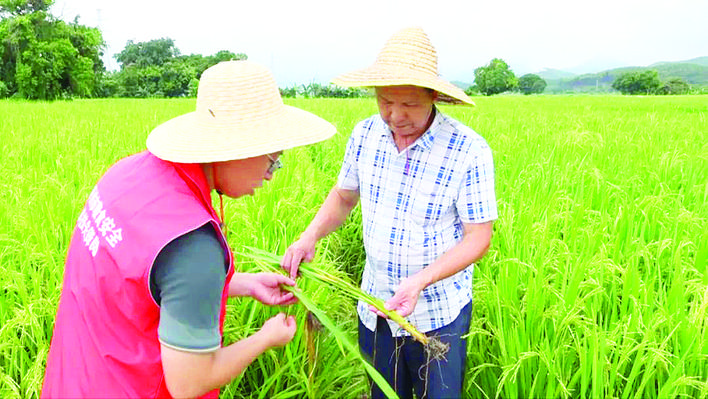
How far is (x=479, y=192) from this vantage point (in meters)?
1.36

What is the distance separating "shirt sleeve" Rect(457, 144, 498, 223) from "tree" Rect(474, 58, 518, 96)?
65203mm

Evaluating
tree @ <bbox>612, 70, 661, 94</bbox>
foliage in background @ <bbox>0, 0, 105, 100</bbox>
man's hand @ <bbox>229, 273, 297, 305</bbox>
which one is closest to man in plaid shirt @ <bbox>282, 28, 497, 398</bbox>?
man's hand @ <bbox>229, 273, 297, 305</bbox>

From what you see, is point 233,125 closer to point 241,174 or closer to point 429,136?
point 241,174

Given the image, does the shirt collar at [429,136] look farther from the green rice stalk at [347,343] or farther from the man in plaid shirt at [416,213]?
the green rice stalk at [347,343]

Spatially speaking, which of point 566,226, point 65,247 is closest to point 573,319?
point 566,226

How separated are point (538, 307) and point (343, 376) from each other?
73 centimetres

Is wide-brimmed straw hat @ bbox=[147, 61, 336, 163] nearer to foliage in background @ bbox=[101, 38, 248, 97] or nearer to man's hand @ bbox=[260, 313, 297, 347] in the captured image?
man's hand @ bbox=[260, 313, 297, 347]

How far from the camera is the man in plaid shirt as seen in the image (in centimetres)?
136

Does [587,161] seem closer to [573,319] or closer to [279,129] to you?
[573,319]

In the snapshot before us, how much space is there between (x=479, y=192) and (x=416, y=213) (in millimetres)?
188

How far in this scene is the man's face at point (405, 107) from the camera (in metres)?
1.37

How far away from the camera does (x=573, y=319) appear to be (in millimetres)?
1487

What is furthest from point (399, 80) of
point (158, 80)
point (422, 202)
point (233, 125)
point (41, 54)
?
point (158, 80)

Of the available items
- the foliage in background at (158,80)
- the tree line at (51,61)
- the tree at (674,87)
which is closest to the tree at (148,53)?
the foliage in background at (158,80)
